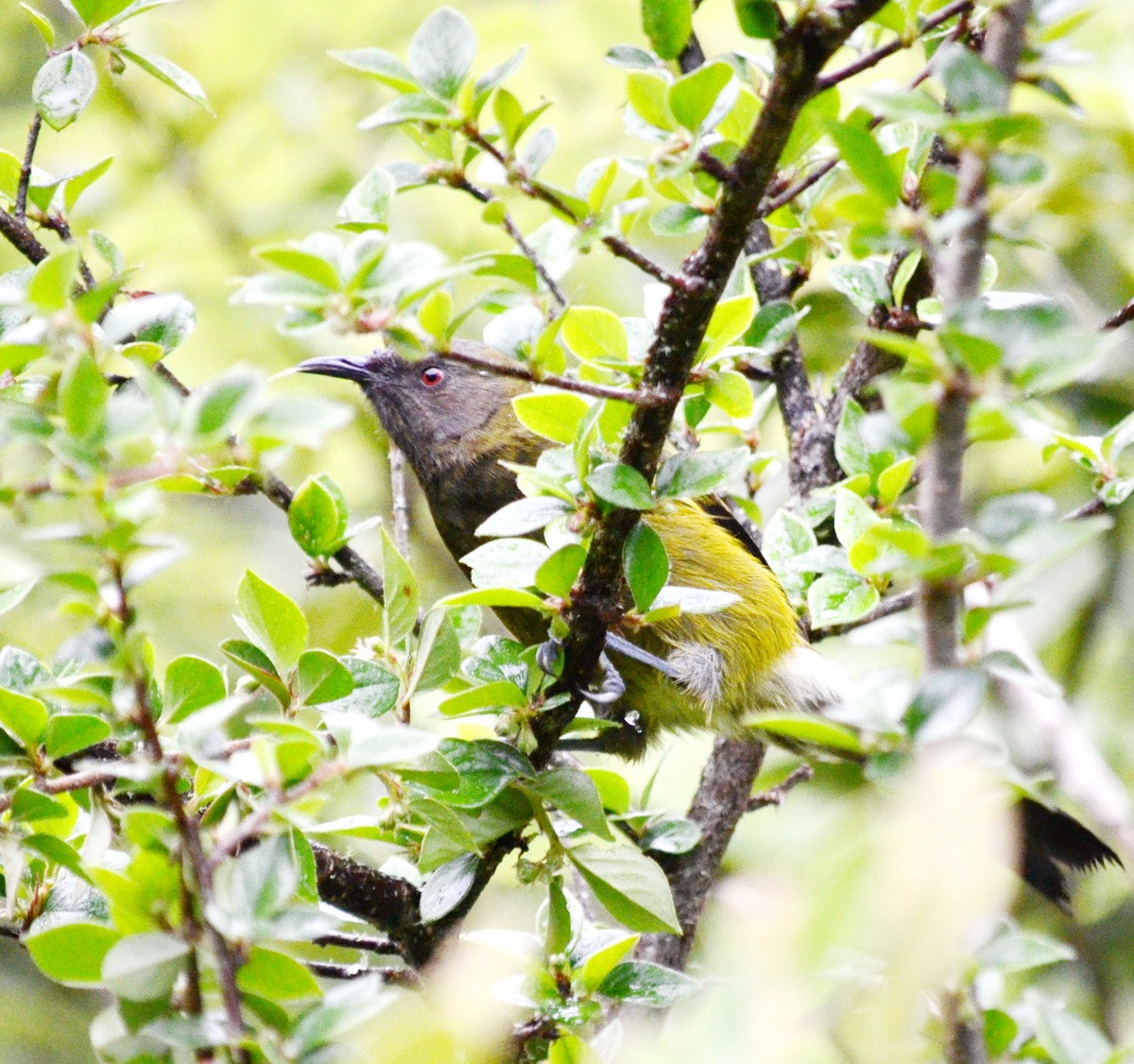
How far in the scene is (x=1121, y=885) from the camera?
4082mm

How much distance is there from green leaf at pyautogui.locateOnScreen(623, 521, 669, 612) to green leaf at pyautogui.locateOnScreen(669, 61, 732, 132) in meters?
0.51

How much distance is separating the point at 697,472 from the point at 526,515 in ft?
0.76

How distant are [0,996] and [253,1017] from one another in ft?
11.9

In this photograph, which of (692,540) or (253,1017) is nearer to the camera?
(253,1017)

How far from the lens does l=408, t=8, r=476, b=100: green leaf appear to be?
1.63 metres

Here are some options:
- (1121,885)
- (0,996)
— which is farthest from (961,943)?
(0,996)

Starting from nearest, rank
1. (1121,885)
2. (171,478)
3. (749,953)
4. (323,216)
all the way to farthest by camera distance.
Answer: (749,953), (171,478), (1121,885), (323,216)

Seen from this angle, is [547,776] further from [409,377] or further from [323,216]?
[323,216]

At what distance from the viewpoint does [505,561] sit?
1775mm

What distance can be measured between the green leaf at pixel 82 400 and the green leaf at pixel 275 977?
525 mm

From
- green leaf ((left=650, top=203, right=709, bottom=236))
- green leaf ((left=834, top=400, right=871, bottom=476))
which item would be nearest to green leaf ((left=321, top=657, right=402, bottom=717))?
green leaf ((left=650, top=203, right=709, bottom=236))

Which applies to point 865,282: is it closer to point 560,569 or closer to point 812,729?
point 560,569

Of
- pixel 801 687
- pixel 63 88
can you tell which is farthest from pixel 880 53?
pixel 801 687

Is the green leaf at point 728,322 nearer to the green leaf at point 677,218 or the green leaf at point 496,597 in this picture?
the green leaf at point 677,218
